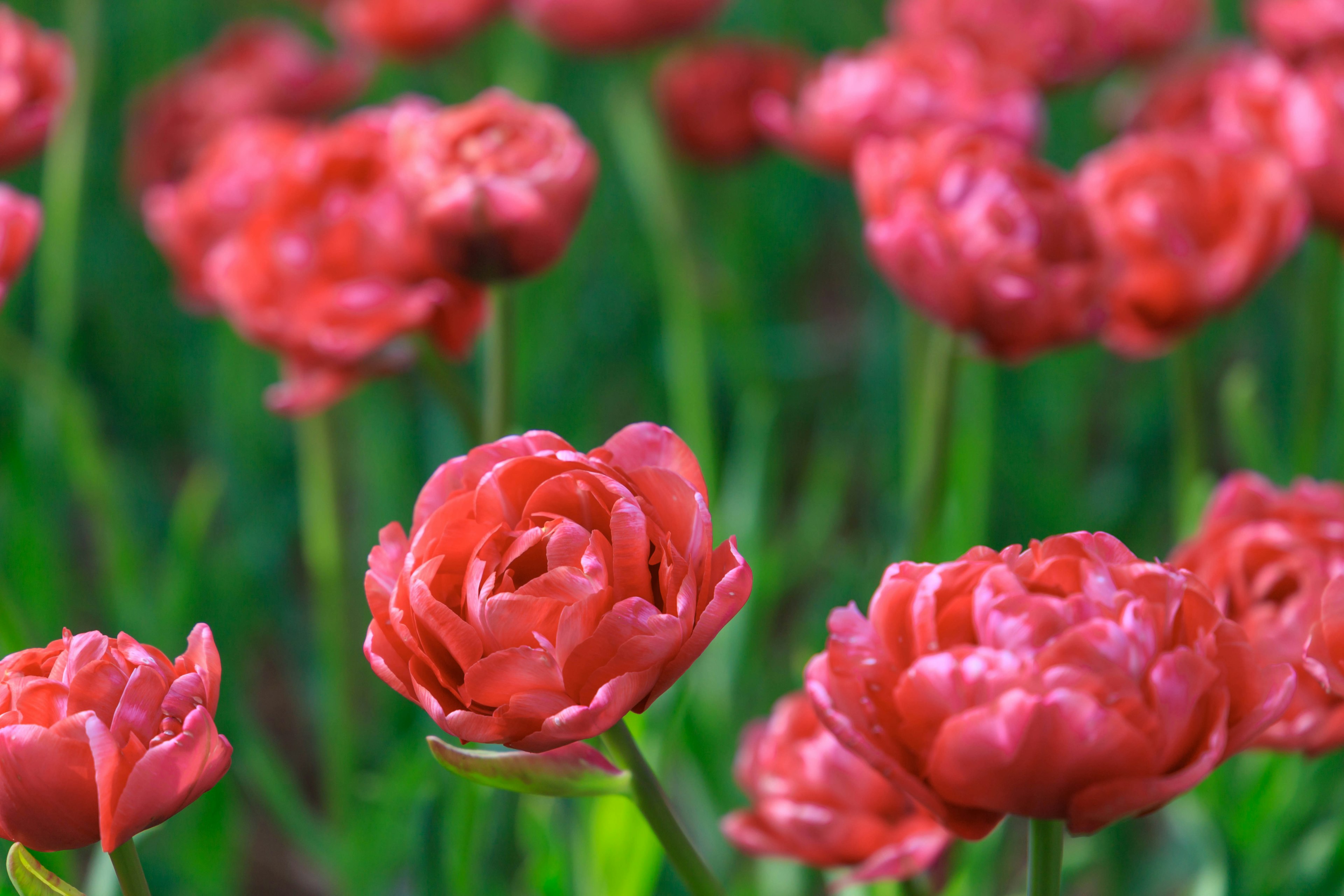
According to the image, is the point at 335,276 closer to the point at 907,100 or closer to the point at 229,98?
the point at 907,100

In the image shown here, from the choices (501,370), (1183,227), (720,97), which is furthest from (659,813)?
(720,97)

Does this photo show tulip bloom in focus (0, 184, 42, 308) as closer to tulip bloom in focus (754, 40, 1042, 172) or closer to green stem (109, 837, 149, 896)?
green stem (109, 837, 149, 896)

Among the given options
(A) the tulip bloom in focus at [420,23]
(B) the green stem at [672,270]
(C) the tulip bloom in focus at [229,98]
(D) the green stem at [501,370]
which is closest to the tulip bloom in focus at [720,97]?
(B) the green stem at [672,270]

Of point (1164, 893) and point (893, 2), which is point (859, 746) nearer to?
point (1164, 893)

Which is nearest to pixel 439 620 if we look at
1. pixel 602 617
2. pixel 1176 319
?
pixel 602 617

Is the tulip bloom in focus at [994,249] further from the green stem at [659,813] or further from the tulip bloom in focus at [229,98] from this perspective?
the tulip bloom in focus at [229,98]

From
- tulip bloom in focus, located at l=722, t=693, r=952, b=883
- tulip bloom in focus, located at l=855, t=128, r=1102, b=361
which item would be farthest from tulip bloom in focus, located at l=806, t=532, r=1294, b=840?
tulip bloom in focus, located at l=855, t=128, r=1102, b=361
